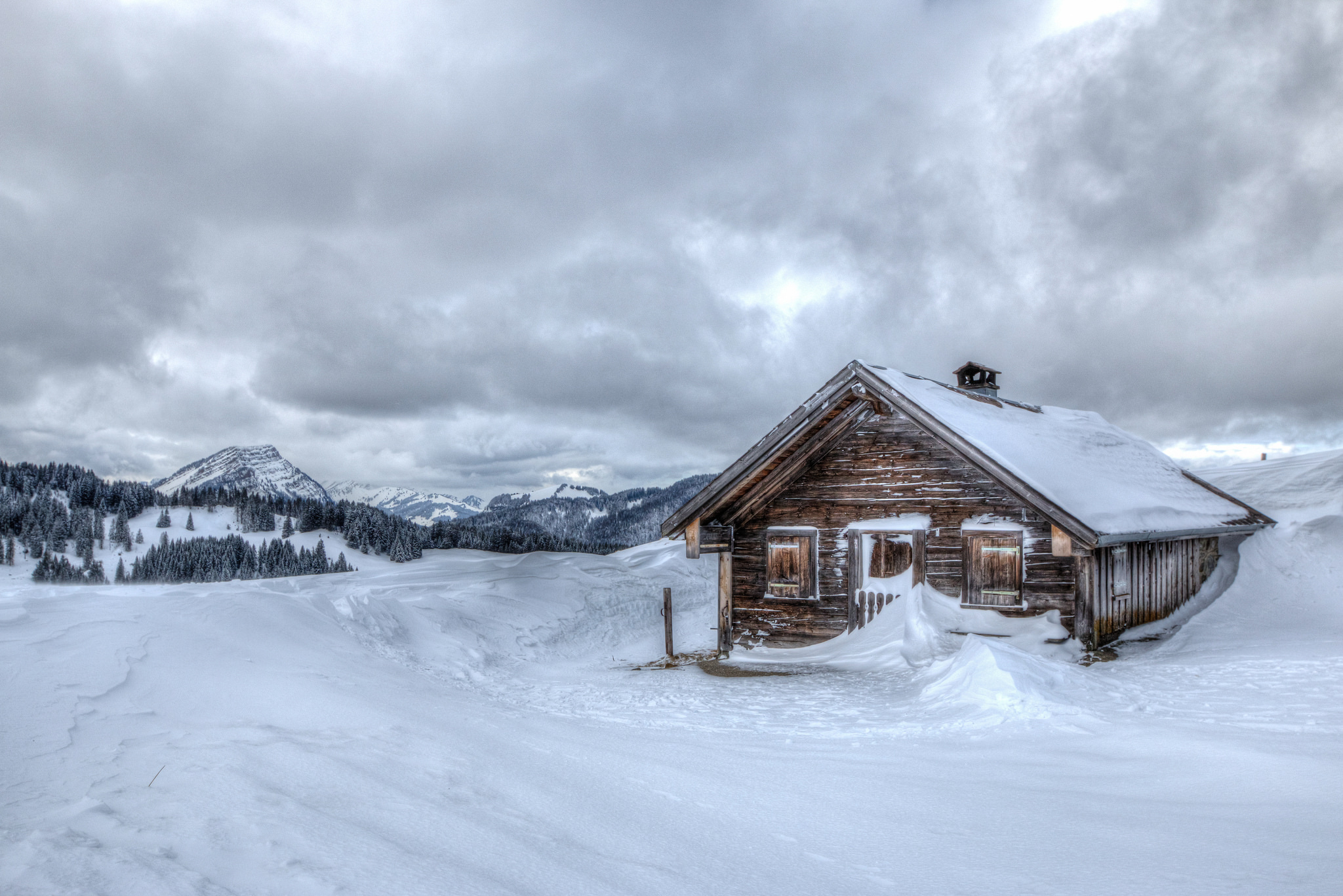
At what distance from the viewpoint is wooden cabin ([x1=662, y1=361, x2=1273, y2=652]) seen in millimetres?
12477

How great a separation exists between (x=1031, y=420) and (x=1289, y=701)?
980 cm

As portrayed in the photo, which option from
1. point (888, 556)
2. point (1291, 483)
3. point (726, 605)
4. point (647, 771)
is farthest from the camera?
point (1291, 483)

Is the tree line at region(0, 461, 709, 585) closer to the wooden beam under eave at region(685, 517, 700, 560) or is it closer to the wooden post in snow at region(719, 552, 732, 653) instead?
the wooden post in snow at region(719, 552, 732, 653)

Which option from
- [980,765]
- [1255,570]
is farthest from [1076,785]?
[1255,570]

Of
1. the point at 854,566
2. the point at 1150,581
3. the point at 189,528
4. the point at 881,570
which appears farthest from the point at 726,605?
the point at 189,528

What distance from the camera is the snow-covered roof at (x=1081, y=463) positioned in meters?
12.1

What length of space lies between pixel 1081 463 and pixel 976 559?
361 cm

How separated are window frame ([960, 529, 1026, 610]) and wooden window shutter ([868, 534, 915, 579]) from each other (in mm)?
970

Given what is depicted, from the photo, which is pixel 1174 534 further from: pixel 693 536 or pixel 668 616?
pixel 668 616

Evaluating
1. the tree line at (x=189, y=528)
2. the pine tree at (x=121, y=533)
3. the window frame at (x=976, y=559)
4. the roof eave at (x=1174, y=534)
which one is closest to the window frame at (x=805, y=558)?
the window frame at (x=976, y=559)

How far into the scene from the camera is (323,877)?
3006 mm

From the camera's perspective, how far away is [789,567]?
49.4 ft

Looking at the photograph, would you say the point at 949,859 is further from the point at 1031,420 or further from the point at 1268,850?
the point at 1031,420

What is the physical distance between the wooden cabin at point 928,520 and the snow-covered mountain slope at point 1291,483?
399 cm
